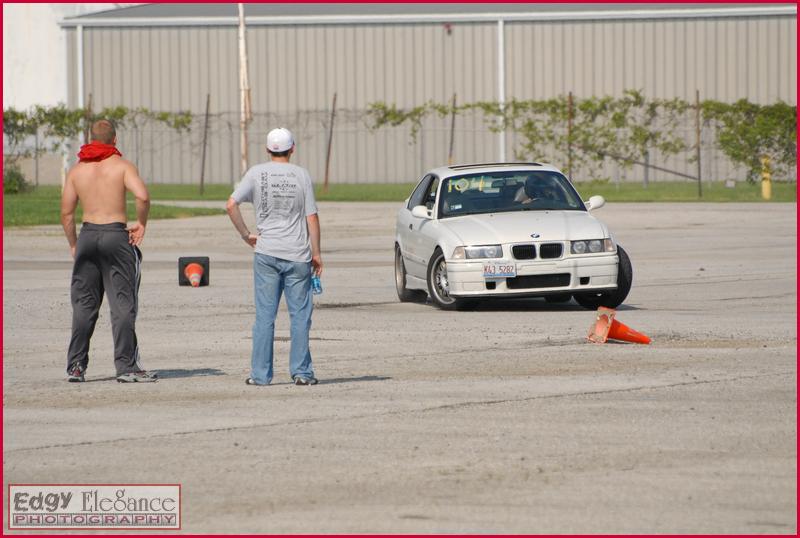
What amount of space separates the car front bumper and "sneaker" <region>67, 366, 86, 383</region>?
5.23m

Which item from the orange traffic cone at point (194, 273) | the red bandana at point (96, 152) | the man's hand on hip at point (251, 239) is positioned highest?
the red bandana at point (96, 152)

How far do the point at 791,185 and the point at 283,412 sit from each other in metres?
37.9

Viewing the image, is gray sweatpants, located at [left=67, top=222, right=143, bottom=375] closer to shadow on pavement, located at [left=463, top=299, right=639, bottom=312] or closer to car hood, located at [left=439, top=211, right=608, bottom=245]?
car hood, located at [left=439, top=211, right=608, bottom=245]

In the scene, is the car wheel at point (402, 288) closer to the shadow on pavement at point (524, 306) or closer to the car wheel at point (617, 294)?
the shadow on pavement at point (524, 306)

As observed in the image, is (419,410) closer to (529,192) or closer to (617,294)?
(617,294)

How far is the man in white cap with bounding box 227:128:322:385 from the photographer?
1062 centimetres

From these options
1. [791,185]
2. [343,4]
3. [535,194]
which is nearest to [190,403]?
[535,194]

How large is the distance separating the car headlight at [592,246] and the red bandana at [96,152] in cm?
581

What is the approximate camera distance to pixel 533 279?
15391 mm

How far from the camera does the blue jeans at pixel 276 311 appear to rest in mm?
10625

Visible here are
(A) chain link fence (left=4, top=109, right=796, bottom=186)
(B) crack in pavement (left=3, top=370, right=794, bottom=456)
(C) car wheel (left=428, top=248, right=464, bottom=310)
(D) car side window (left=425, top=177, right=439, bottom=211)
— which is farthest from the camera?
(A) chain link fence (left=4, top=109, right=796, bottom=186)

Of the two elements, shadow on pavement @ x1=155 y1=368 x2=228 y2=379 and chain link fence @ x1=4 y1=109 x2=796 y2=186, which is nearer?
shadow on pavement @ x1=155 y1=368 x2=228 y2=379

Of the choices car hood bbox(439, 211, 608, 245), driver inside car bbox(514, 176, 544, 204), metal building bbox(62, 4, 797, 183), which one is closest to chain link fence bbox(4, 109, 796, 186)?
metal building bbox(62, 4, 797, 183)

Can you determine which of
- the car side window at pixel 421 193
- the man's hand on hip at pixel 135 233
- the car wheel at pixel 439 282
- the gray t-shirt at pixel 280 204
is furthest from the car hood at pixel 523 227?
the man's hand on hip at pixel 135 233
